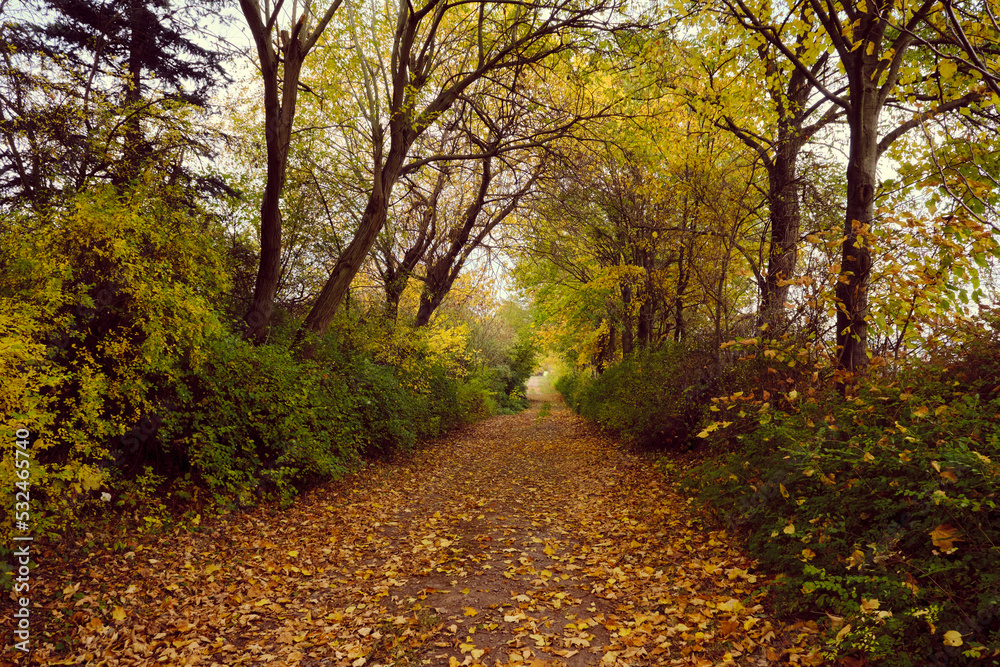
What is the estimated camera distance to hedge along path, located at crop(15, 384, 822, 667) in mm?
3670

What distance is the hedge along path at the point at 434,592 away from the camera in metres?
3.67

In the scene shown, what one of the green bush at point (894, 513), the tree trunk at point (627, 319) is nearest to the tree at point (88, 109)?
the green bush at point (894, 513)

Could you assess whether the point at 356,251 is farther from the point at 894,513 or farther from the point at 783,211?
the point at 894,513

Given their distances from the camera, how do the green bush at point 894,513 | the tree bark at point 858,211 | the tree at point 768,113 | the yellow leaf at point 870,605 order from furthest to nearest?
the tree at point 768,113 < the tree bark at point 858,211 < the yellow leaf at point 870,605 < the green bush at point 894,513

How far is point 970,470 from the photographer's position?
3.34 m

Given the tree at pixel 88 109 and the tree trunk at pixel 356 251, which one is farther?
the tree trunk at pixel 356 251

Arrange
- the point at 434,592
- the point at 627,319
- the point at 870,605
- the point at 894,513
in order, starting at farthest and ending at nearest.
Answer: the point at 627,319, the point at 434,592, the point at 894,513, the point at 870,605

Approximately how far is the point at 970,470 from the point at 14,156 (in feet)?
36.9

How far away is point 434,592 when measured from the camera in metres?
4.70

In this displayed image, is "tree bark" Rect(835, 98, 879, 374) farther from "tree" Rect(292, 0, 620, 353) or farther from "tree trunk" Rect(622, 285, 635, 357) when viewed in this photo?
"tree trunk" Rect(622, 285, 635, 357)

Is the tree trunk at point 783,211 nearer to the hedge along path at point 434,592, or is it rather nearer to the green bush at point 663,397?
the green bush at point 663,397

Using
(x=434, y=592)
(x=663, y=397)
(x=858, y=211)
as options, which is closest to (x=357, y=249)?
(x=663, y=397)

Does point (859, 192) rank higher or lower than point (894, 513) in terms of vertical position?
higher

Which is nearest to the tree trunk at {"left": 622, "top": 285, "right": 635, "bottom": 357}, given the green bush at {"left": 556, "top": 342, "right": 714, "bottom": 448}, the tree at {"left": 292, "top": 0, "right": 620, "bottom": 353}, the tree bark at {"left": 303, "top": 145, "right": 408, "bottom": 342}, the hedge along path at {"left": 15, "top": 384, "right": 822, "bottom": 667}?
the green bush at {"left": 556, "top": 342, "right": 714, "bottom": 448}
